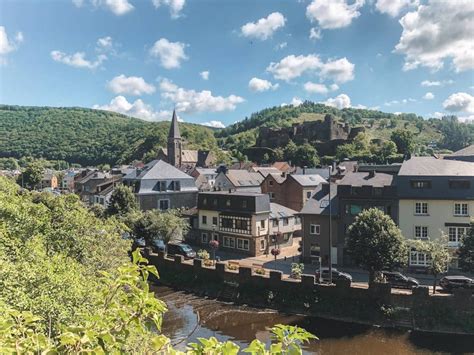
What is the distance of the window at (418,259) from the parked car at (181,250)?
61.8 ft

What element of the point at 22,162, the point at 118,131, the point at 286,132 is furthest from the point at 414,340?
the point at 118,131

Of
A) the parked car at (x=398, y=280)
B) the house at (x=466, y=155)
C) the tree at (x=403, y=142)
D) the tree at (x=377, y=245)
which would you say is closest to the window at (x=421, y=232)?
the tree at (x=377, y=245)

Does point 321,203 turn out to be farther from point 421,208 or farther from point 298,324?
point 298,324

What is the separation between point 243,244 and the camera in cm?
3831

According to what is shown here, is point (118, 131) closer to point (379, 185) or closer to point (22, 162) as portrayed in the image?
point (22, 162)

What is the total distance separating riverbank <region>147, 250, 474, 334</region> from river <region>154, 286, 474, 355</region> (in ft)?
2.35

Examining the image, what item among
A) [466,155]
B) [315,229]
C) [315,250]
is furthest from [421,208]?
[466,155]

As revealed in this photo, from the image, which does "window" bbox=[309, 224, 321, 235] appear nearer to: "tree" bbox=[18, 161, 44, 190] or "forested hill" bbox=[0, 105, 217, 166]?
"tree" bbox=[18, 161, 44, 190]

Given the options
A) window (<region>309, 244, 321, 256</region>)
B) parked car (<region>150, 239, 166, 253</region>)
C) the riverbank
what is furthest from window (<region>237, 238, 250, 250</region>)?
the riverbank

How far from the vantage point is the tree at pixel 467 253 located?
2453 cm

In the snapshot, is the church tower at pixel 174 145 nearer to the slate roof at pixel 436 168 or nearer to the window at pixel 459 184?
the slate roof at pixel 436 168

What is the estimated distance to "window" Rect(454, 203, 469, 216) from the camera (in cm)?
3050

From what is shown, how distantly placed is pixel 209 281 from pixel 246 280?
3238 millimetres

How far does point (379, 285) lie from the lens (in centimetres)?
2369
